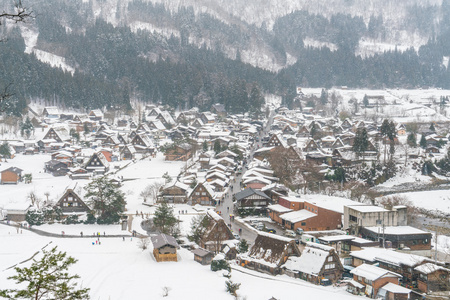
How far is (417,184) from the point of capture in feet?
109

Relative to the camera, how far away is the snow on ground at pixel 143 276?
15570mm

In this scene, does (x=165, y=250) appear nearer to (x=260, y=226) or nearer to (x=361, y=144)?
(x=260, y=226)

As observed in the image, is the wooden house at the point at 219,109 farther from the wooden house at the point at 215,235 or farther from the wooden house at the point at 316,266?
the wooden house at the point at 316,266

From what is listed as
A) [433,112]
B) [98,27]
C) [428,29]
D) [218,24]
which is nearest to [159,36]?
[98,27]

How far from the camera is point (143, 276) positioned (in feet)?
56.0

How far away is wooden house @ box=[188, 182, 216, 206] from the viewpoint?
27672 mm

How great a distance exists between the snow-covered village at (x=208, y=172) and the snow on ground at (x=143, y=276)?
10cm

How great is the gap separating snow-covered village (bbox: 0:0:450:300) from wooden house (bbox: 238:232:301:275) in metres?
0.08

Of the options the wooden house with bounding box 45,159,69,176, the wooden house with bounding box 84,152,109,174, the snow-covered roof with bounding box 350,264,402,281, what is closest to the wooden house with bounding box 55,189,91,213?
the wooden house with bounding box 84,152,109,174

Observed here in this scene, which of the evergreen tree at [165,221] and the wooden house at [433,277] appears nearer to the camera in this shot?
the wooden house at [433,277]

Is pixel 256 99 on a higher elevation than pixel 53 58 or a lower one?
lower

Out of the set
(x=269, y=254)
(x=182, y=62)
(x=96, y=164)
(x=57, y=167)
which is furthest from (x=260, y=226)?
(x=182, y=62)

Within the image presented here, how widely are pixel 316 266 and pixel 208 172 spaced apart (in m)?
16.2

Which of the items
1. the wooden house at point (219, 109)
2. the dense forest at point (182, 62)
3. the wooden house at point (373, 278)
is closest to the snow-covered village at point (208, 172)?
the wooden house at point (373, 278)
